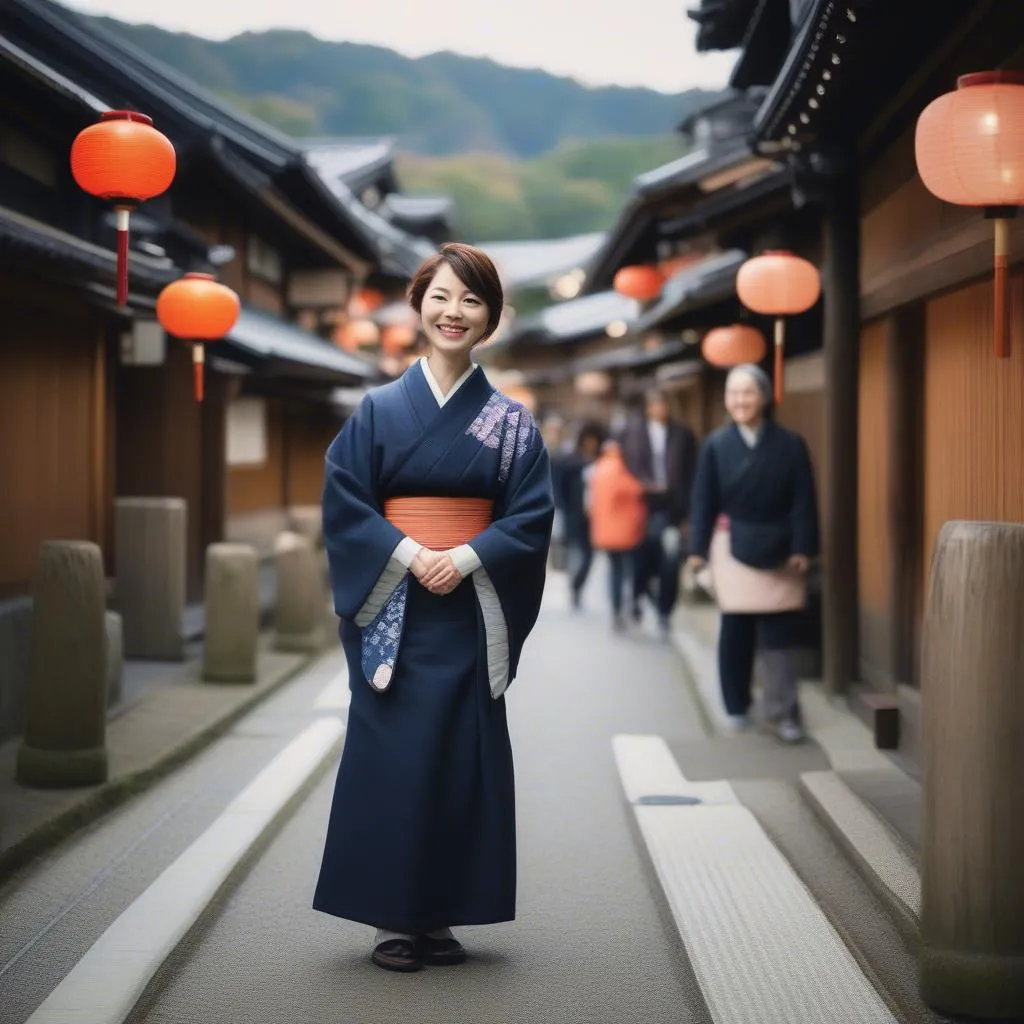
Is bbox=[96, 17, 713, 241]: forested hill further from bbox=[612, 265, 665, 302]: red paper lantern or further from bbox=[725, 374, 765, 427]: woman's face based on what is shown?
bbox=[725, 374, 765, 427]: woman's face

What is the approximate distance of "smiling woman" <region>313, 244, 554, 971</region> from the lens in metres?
4.70

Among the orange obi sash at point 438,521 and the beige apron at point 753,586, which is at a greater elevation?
the orange obi sash at point 438,521

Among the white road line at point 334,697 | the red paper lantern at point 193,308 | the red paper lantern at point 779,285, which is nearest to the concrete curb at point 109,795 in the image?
the white road line at point 334,697

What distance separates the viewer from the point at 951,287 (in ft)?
23.2

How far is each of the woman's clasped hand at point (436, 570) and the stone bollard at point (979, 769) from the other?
5.11 ft

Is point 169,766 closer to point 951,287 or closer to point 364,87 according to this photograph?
point 951,287

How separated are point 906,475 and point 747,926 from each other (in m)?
4.00

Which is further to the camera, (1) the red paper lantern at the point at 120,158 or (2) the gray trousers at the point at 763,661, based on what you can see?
(2) the gray trousers at the point at 763,661

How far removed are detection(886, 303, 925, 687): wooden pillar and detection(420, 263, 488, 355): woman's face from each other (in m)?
4.20

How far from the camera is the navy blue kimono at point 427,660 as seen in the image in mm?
4691

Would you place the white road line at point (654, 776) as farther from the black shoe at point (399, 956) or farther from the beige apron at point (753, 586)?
the black shoe at point (399, 956)

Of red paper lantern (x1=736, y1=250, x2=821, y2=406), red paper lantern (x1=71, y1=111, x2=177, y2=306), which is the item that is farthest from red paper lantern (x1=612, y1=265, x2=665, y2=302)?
red paper lantern (x1=71, y1=111, x2=177, y2=306)

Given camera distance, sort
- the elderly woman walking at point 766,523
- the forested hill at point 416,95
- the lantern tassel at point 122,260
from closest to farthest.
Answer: the lantern tassel at point 122,260 < the elderly woman walking at point 766,523 < the forested hill at point 416,95

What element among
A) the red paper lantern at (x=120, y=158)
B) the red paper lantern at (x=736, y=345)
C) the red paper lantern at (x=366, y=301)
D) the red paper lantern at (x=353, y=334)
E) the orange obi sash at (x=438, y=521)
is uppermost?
the red paper lantern at (x=366, y=301)
